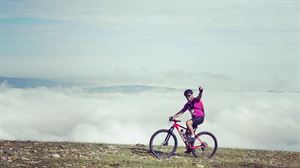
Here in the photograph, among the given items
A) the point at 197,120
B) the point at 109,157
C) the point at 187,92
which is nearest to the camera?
the point at 109,157

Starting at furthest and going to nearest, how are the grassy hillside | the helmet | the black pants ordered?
the black pants < the helmet < the grassy hillside

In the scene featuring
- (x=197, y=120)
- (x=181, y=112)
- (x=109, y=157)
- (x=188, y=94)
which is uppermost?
(x=188, y=94)

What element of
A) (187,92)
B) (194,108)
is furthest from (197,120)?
(187,92)

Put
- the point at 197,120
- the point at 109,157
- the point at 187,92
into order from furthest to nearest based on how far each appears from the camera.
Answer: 1. the point at 197,120
2. the point at 187,92
3. the point at 109,157

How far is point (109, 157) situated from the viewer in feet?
72.9

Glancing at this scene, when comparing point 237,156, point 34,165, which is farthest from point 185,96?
point 34,165

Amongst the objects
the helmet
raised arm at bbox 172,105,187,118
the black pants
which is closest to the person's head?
the helmet

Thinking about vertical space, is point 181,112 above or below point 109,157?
above

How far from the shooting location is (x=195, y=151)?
78.8 feet

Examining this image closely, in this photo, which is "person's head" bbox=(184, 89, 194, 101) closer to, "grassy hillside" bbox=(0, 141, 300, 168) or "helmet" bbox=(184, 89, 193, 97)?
"helmet" bbox=(184, 89, 193, 97)

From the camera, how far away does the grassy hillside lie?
20.7 meters

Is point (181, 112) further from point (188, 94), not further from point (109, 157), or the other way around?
point (109, 157)

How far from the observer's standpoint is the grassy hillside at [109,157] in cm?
2070

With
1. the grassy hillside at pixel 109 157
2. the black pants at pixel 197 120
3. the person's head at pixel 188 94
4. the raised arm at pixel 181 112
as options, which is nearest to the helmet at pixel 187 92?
the person's head at pixel 188 94
